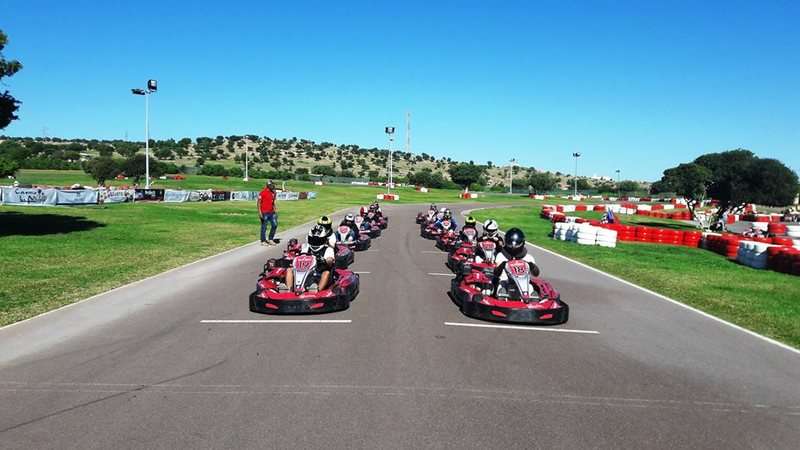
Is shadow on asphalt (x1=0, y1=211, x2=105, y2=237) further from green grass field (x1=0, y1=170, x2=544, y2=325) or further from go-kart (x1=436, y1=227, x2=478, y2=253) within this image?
go-kart (x1=436, y1=227, x2=478, y2=253)

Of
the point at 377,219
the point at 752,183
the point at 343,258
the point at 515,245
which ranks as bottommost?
the point at 343,258

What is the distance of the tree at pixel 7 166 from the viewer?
58.9 feet

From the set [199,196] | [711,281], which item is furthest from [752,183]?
[199,196]

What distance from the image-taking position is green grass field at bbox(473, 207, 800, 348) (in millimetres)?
10547

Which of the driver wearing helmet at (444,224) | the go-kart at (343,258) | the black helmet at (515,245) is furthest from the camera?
the driver wearing helmet at (444,224)

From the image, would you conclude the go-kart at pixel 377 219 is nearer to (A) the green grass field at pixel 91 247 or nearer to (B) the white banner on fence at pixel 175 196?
(A) the green grass field at pixel 91 247

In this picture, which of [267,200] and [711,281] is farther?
[267,200]

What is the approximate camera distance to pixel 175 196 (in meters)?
46.3

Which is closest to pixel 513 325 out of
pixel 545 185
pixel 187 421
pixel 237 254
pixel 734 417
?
pixel 734 417

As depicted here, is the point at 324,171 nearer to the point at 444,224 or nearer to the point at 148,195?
the point at 148,195

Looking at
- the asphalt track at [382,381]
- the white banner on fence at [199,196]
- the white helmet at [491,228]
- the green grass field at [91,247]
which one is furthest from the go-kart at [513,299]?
the white banner on fence at [199,196]

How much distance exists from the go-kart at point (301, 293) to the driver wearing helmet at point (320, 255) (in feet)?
0.30

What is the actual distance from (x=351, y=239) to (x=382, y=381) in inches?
490

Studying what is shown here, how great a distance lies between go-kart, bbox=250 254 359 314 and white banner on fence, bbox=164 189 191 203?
38.0 metres
